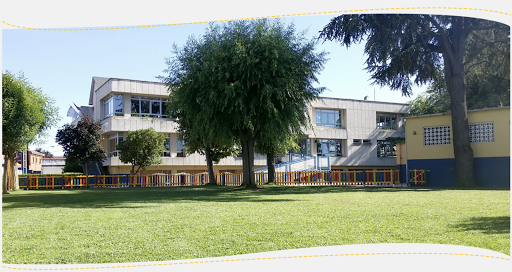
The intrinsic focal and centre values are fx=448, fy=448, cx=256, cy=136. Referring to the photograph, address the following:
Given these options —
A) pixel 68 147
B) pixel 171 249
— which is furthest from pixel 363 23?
pixel 68 147

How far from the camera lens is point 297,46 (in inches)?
574

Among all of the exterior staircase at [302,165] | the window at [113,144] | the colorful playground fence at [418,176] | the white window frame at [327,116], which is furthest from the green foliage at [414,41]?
the white window frame at [327,116]

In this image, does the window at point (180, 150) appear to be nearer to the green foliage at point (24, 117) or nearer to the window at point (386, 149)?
the window at point (386, 149)

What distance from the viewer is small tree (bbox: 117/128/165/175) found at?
27344 millimetres

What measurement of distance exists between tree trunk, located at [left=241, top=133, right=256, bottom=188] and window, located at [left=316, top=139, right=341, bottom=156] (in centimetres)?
2372

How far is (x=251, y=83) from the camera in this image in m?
14.6

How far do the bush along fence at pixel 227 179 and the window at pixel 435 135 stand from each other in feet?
15.7

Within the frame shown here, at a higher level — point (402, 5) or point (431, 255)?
point (402, 5)

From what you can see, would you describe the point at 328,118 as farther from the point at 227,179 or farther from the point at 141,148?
the point at 141,148

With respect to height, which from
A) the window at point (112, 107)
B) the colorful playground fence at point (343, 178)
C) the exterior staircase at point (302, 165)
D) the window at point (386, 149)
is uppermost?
the window at point (112, 107)

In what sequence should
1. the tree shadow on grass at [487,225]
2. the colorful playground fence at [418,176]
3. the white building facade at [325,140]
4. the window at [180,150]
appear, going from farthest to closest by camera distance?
the window at [180,150] → the white building facade at [325,140] → the colorful playground fence at [418,176] → the tree shadow on grass at [487,225]

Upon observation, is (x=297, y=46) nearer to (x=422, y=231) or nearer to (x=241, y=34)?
(x=241, y=34)

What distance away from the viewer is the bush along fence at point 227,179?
23719mm

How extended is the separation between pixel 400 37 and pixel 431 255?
270cm
